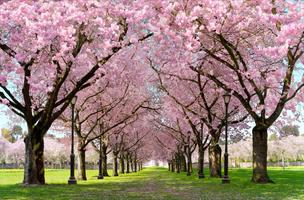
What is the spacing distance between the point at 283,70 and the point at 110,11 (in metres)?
11.2

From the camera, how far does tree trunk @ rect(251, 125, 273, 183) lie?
79.9 feet

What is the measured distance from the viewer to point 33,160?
24562 millimetres

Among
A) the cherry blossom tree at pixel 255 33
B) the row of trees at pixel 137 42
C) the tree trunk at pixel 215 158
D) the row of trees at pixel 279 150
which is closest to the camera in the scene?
the row of trees at pixel 137 42

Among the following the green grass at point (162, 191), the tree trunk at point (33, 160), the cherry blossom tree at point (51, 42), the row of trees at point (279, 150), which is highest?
the cherry blossom tree at point (51, 42)

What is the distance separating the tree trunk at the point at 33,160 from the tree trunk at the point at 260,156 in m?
12.7

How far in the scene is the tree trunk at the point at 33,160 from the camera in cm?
2434

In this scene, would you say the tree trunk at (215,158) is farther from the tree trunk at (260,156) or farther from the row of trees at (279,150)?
the row of trees at (279,150)

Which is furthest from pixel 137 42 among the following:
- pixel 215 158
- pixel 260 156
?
pixel 215 158

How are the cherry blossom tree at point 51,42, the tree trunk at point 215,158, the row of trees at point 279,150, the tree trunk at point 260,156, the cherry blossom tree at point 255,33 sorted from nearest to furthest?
the cherry blossom tree at point 51,42 → the cherry blossom tree at point 255,33 → the tree trunk at point 260,156 → the tree trunk at point 215,158 → the row of trees at point 279,150

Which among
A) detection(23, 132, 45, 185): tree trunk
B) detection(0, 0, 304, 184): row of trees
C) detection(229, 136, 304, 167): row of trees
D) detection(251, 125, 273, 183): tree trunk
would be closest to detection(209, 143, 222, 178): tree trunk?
detection(0, 0, 304, 184): row of trees

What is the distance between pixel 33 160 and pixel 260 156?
43.4 ft

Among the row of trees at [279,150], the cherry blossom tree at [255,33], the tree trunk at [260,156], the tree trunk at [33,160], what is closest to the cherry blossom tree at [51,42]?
the tree trunk at [33,160]

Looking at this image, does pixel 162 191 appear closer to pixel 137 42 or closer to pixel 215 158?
pixel 137 42

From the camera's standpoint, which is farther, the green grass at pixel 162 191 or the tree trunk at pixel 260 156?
the tree trunk at pixel 260 156
